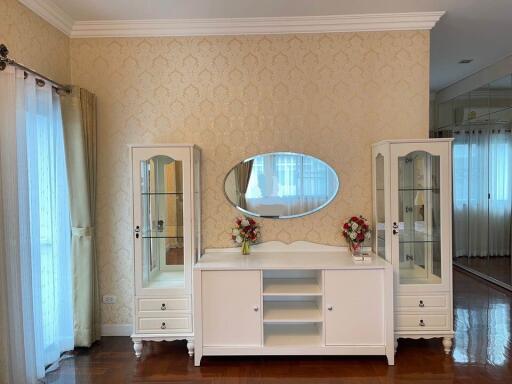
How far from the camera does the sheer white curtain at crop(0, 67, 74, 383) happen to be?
→ 2363mm

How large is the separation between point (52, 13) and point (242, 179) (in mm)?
2046

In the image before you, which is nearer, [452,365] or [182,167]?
[452,365]

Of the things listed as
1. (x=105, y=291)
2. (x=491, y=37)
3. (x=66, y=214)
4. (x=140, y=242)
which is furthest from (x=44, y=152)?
(x=491, y=37)

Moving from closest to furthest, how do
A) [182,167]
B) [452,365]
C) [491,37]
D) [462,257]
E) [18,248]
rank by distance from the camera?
[18,248], [452,365], [182,167], [491,37], [462,257]

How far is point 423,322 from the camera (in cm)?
297

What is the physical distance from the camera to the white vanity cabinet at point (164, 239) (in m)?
2.98

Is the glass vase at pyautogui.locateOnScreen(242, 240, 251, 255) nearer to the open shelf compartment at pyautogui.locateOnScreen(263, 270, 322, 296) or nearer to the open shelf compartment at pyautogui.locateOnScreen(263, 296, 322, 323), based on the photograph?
the open shelf compartment at pyautogui.locateOnScreen(263, 270, 322, 296)

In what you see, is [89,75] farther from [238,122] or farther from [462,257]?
[462,257]

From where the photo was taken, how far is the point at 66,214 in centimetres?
309

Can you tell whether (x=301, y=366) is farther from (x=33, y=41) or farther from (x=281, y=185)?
(x=33, y=41)

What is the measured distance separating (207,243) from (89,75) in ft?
6.13

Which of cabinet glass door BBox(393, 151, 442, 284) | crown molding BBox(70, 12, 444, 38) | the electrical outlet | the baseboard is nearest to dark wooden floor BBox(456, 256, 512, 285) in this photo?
cabinet glass door BBox(393, 151, 442, 284)

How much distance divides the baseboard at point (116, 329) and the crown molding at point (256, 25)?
264 centimetres

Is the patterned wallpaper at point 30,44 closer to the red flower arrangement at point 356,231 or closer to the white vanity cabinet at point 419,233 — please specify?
the red flower arrangement at point 356,231
